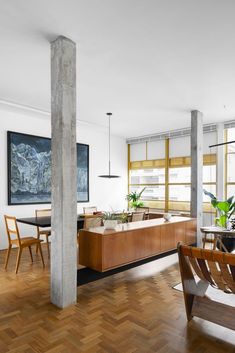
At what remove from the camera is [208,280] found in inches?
101

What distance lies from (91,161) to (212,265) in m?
6.00

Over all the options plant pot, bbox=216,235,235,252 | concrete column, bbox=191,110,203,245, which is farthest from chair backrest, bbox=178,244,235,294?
concrete column, bbox=191,110,203,245

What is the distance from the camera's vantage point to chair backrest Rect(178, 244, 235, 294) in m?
2.26

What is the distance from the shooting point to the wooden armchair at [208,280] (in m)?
2.30

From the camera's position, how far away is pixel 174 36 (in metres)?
3.09

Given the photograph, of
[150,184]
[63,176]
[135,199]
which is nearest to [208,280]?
[63,176]

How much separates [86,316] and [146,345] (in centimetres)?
81

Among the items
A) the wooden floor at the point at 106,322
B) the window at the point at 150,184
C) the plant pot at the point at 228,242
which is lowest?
the wooden floor at the point at 106,322

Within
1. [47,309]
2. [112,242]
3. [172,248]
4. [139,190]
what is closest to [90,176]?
[139,190]

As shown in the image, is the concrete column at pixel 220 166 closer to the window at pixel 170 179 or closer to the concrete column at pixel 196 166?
the window at pixel 170 179

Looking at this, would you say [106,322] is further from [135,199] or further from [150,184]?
[150,184]

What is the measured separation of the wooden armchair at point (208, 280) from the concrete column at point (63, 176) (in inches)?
53.5

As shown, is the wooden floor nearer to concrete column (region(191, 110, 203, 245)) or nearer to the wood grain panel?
the wood grain panel

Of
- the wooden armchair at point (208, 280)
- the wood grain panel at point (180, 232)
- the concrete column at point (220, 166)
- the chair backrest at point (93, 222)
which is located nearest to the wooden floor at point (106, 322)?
the wooden armchair at point (208, 280)
